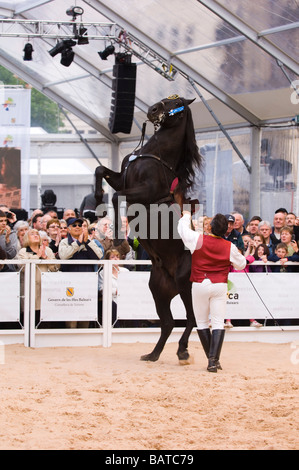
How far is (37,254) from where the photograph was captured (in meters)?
8.96

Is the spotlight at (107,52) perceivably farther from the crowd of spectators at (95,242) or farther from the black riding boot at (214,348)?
the black riding boot at (214,348)

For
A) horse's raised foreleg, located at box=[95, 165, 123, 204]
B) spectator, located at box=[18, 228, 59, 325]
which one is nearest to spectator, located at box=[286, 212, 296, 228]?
spectator, located at box=[18, 228, 59, 325]

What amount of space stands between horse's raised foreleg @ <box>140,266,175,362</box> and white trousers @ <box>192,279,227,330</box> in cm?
57

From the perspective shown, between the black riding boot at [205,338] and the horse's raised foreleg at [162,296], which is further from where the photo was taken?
the horse's raised foreleg at [162,296]

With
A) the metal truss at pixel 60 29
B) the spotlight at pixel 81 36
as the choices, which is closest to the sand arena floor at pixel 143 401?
the spotlight at pixel 81 36

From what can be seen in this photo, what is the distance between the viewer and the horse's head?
743 centimetres

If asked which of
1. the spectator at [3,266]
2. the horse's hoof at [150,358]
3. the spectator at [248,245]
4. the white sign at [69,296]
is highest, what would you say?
the spectator at [248,245]

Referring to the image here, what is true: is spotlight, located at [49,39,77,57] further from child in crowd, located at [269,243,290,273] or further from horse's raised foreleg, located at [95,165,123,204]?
horse's raised foreleg, located at [95,165,123,204]

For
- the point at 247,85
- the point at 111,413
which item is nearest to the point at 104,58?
the point at 247,85

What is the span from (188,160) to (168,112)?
578 millimetres

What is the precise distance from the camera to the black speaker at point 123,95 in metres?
14.6

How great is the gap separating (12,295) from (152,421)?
4.13m

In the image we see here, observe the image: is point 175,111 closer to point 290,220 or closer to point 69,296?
point 69,296

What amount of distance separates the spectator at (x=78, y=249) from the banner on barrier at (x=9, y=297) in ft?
2.28
